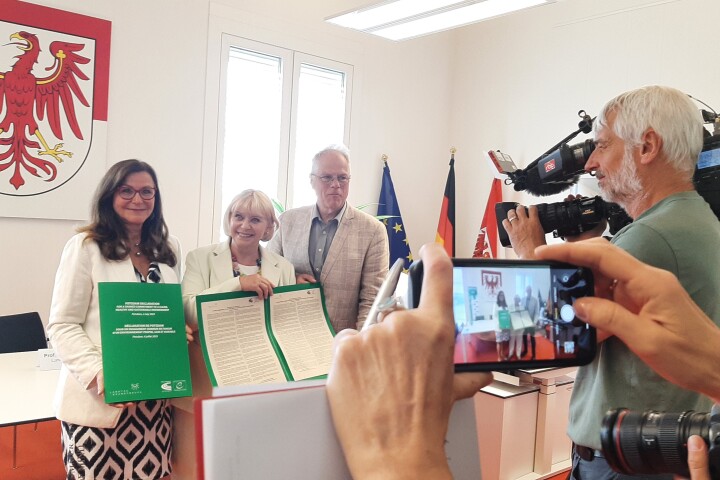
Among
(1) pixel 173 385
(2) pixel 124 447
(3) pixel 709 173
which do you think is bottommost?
(2) pixel 124 447

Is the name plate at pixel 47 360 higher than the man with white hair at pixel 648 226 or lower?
lower

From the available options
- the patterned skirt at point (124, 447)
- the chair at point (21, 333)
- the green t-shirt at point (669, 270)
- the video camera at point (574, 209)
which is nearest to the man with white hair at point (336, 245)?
the patterned skirt at point (124, 447)

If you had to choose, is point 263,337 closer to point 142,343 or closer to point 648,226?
point 142,343

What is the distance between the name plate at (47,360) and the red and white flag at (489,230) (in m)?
3.39

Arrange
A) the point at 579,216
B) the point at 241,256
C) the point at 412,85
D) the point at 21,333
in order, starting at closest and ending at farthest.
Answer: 1. the point at 579,216
2. the point at 241,256
3. the point at 21,333
4. the point at 412,85

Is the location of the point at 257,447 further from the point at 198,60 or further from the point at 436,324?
the point at 198,60

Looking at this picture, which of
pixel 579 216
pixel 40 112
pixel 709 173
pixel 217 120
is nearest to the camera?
pixel 709 173

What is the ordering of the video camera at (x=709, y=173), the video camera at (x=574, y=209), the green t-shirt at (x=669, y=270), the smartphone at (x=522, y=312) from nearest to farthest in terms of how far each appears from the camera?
the smartphone at (x=522, y=312) → the green t-shirt at (x=669, y=270) → the video camera at (x=709, y=173) → the video camera at (x=574, y=209)

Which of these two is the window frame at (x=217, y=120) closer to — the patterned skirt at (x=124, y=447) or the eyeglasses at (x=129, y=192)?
the eyeglasses at (x=129, y=192)

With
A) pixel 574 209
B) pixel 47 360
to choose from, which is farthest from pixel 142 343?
pixel 574 209

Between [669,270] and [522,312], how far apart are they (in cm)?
80

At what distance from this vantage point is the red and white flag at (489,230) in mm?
5191

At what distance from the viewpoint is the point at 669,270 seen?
130 centimetres

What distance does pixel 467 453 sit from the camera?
53 cm
